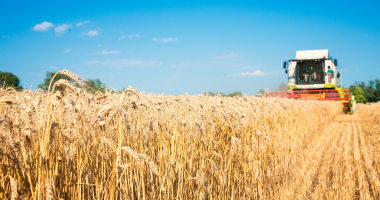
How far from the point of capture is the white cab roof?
15419 mm

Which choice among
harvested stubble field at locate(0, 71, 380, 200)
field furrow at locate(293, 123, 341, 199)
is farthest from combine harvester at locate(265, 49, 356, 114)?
harvested stubble field at locate(0, 71, 380, 200)

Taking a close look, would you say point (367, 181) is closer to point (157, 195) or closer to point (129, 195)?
point (157, 195)

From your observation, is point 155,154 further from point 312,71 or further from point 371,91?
point 371,91

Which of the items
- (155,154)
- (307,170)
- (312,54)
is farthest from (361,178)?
(312,54)

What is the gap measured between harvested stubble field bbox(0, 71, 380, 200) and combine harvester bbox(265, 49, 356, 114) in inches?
396

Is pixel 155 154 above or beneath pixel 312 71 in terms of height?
beneath

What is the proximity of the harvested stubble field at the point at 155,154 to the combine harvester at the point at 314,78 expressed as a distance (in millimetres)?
10071

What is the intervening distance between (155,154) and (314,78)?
1590 cm

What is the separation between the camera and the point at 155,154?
1.91 meters

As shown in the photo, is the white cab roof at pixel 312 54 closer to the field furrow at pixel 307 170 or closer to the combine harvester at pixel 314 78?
the combine harvester at pixel 314 78

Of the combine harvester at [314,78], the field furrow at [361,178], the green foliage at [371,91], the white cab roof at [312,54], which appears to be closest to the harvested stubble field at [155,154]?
the field furrow at [361,178]

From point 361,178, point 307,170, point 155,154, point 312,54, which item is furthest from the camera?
point 312,54

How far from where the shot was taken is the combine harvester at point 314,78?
14.4m

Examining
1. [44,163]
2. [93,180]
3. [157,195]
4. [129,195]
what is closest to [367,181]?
[157,195]
